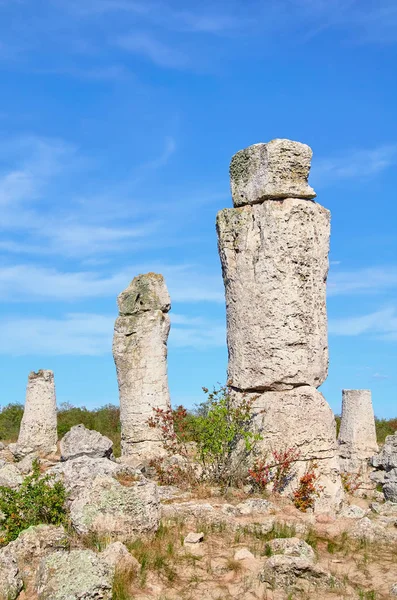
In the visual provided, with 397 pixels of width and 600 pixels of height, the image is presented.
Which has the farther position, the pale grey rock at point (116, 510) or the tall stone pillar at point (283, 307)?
the tall stone pillar at point (283, 307)

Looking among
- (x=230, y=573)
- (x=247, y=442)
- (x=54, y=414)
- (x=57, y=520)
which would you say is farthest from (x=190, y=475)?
(x=54, y=414)

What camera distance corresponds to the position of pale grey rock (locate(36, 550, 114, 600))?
610cm

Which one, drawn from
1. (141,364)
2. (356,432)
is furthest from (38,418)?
(356,432)

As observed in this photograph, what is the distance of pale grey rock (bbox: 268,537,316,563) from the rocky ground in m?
0.01

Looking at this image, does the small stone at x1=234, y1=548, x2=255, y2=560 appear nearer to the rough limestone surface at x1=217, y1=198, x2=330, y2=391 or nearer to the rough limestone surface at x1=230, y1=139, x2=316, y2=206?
the rough limestone surface at x1=217, y1=198, x2=330, y2=391

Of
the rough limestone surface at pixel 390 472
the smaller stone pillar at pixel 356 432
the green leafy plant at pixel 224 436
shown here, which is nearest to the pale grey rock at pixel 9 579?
the green leafy plant at pixel 224 436

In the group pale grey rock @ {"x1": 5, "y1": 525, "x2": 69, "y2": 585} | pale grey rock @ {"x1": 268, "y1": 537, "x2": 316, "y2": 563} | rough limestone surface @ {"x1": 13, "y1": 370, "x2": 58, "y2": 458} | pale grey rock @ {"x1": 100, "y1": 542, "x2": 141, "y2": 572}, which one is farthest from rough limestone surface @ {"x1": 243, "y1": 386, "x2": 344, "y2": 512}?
rough limestone surface @ {"x1": 13, "y1": 370, "x2": 58, "y2": 458}

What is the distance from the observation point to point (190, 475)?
35.1 feet

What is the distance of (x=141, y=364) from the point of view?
15.5 m

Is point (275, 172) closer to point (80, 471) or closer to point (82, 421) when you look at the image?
point (80, 471)

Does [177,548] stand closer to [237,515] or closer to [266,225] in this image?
[237,515]

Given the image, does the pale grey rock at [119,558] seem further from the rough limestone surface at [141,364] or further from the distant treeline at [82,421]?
the distant treeline at [82,421]

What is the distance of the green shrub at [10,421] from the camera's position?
2898 cm

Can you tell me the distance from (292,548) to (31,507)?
10.2 ft
